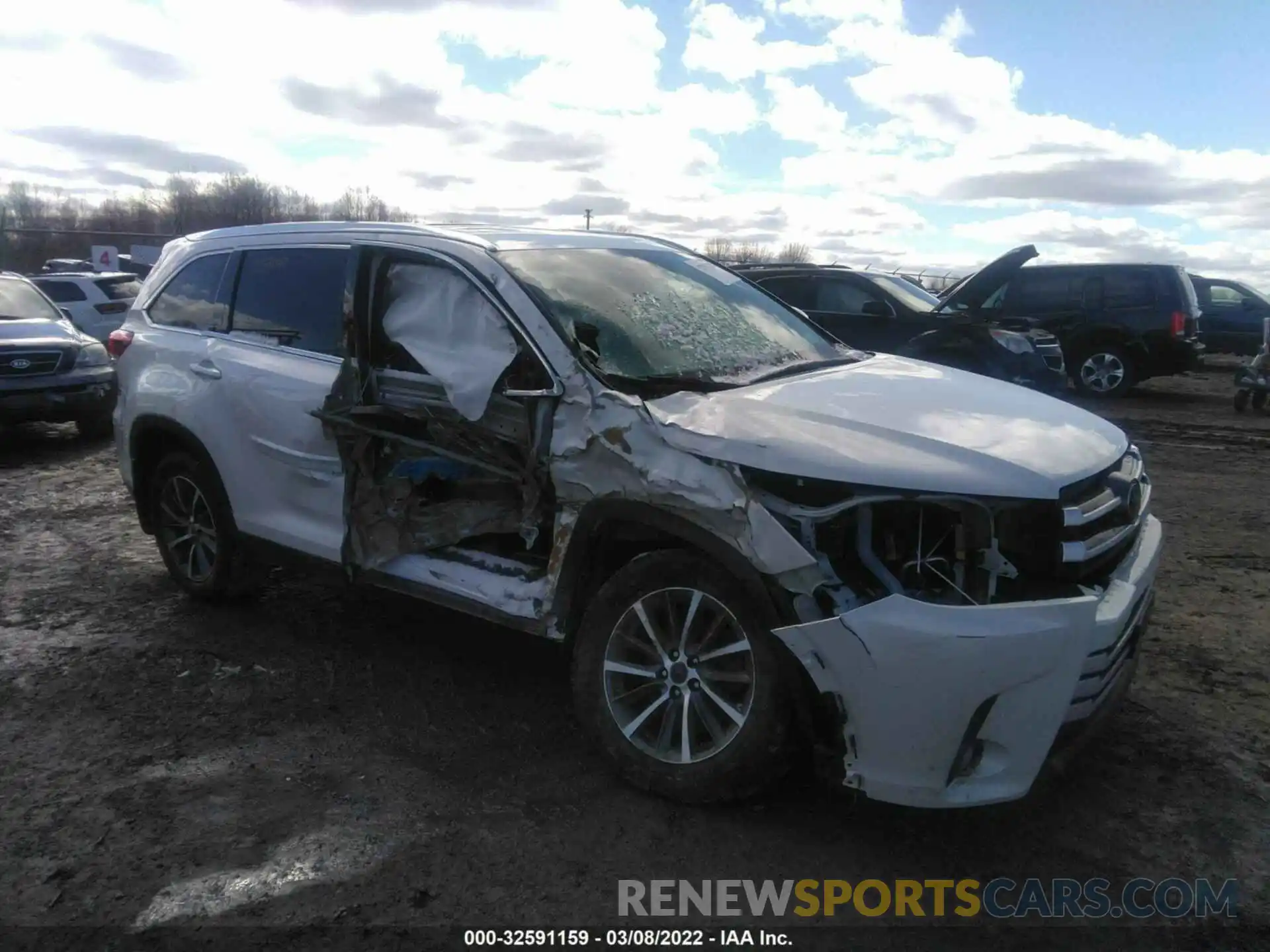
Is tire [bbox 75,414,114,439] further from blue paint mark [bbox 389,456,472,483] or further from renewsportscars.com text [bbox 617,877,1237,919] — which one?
renewsportscars.com text [bbox 617,877,1237,919]

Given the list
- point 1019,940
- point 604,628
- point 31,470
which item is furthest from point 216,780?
point 31,470

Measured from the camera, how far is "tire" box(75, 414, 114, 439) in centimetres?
1055

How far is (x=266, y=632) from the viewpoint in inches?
197

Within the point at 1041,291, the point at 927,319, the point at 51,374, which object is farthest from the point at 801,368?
the point at 1041,291

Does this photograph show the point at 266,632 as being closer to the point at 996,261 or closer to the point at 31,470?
the point at 31,470

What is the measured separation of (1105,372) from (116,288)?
14974mm

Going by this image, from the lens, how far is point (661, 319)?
401 centimetres

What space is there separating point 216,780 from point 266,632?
151cm

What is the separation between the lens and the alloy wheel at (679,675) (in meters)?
3.17

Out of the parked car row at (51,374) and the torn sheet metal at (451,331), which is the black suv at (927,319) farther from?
the parked car row at (51,374)

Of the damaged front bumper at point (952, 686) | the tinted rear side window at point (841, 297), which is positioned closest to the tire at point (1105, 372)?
the tinted rear side window at point (841, 297)

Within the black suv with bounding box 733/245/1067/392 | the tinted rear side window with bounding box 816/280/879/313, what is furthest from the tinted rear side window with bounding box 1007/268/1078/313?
the tinted rear side window with bounding box 816/280/879/313

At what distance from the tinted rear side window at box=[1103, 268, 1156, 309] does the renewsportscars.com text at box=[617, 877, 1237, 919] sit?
12355 millimetres

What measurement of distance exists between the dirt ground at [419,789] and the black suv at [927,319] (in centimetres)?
503
